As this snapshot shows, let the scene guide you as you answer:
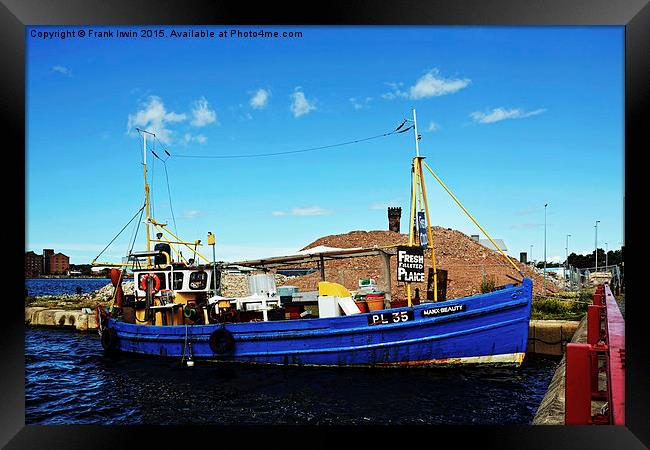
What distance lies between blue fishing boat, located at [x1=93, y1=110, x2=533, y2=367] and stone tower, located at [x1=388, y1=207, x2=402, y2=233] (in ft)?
97.9

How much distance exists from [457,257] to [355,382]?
28.4 meters

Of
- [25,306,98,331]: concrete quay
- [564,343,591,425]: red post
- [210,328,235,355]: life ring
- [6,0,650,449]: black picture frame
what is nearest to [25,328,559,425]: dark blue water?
[210,328,235,355]: life ring

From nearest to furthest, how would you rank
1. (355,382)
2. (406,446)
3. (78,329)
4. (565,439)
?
(565,439)
(406,446)
(355,382)
(78,329)

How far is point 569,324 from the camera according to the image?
16.5 metres

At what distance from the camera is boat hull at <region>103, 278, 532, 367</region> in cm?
1278

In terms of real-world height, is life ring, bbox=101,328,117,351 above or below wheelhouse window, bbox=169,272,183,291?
below

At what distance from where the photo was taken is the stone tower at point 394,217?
45.9 meters

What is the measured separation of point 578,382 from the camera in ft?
13.2

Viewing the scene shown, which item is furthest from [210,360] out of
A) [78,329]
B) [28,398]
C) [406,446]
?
[78,329]

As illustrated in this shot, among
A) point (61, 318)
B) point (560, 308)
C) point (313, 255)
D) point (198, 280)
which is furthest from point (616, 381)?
point (61, 318)

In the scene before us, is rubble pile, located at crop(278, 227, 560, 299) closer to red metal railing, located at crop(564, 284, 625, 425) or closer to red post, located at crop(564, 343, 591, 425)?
red metal railing, located at crop(564, 284, 625, 425)

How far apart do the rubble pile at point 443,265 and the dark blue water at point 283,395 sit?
15508mm

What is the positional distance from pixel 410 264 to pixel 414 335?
83.3 inches
